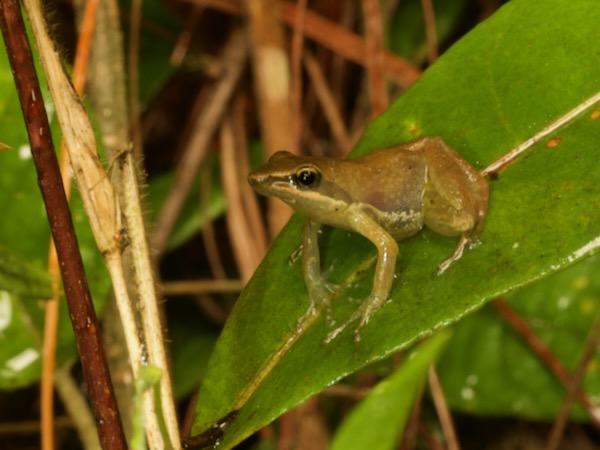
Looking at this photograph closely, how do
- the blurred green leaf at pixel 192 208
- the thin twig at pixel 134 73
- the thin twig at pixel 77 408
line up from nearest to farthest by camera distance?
1. the thin twig at pixel 77 408
2. the thin twig at pixel 134 73
3. the blurred green leaf at pixel 192 208

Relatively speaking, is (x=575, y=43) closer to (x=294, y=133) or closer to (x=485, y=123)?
(x=485, y=123)

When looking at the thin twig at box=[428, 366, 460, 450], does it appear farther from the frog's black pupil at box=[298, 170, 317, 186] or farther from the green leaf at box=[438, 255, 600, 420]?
the frog's black pupil at box=[298, 170, 317, 186]

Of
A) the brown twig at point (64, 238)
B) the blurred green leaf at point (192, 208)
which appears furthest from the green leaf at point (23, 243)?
the blurred green leaf at point (192, 208)

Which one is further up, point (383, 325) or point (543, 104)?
point (543, 104)

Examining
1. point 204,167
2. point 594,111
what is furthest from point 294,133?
point 594,111

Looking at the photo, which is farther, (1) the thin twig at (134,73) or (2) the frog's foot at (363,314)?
(1) the thin twig at (134,73)

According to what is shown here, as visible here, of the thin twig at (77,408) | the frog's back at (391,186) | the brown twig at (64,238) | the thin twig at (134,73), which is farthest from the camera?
the thin twig at (134,73)

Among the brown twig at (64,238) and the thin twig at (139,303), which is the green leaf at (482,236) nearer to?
the thin twig at (139,303)
